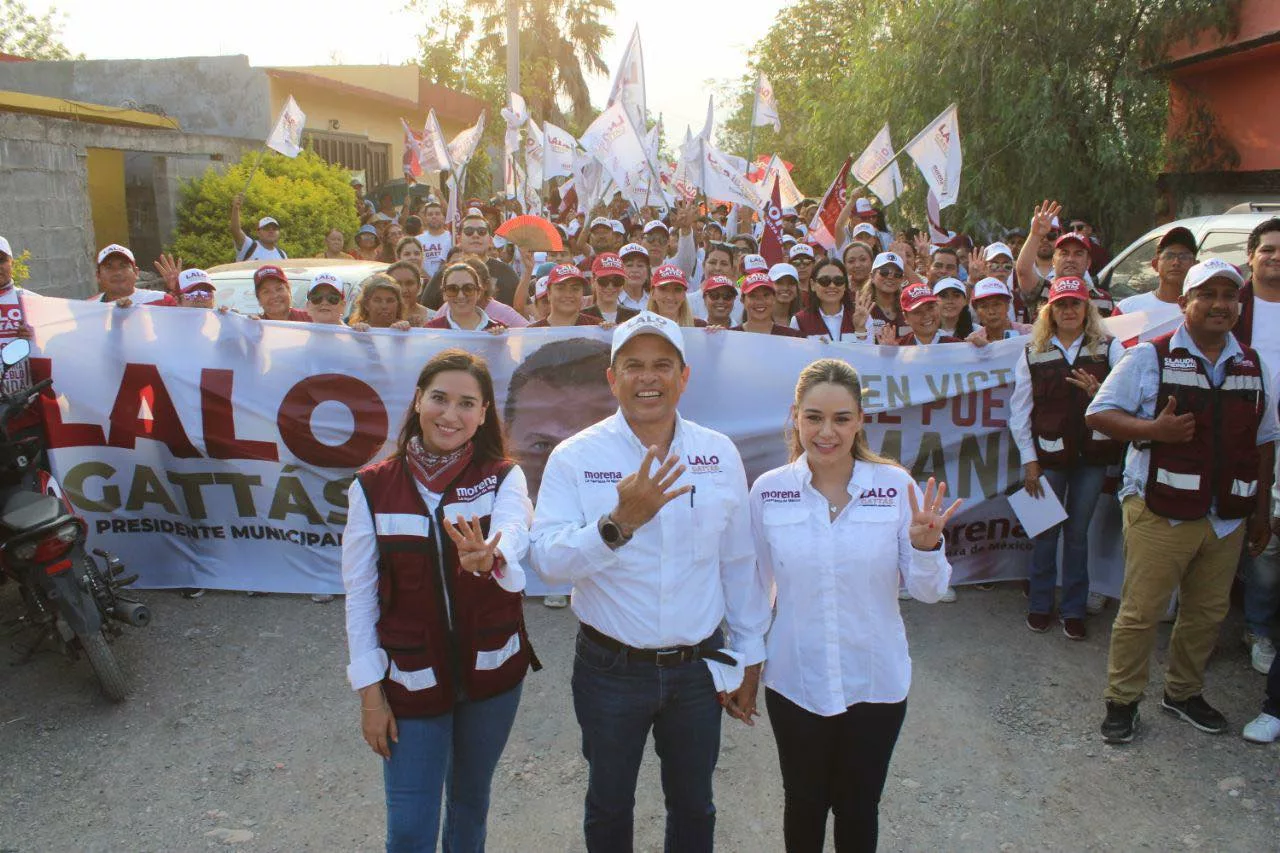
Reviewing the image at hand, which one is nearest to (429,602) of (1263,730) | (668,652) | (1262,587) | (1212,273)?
(668,652)

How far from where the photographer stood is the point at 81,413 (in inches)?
223

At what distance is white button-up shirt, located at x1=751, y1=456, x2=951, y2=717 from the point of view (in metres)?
2.83

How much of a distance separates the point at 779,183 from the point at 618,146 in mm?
3397

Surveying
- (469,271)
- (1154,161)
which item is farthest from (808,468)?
(1154,161)

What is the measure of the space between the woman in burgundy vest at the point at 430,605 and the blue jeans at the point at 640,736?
26 centimetres

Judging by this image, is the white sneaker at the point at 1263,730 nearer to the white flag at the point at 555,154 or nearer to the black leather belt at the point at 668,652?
the black leather belt at the point at 668,652

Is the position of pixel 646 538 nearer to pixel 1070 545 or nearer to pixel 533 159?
pixel 1070 545

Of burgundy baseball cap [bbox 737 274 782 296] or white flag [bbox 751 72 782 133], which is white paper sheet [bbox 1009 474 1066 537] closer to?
burgundy baseball cap [bbox 737 274 782 296]

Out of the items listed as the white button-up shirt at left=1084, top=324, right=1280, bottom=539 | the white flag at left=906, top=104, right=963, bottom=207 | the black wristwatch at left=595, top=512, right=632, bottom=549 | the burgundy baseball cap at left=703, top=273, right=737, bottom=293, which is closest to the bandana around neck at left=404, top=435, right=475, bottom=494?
the black wristwatch at left=595, top=512, right=632, bottom=549

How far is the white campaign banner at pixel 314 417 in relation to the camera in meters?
5.71

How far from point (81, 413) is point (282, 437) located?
1095 millimetres

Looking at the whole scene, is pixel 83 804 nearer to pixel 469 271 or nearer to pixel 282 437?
pixel 282 437

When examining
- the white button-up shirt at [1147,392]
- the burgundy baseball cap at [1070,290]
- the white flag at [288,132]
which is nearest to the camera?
the white button-up shirt at [1147,392]

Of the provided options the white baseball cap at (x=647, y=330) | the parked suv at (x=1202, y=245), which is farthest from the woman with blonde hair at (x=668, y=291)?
the white baseball cap at (x=647, y=330)
